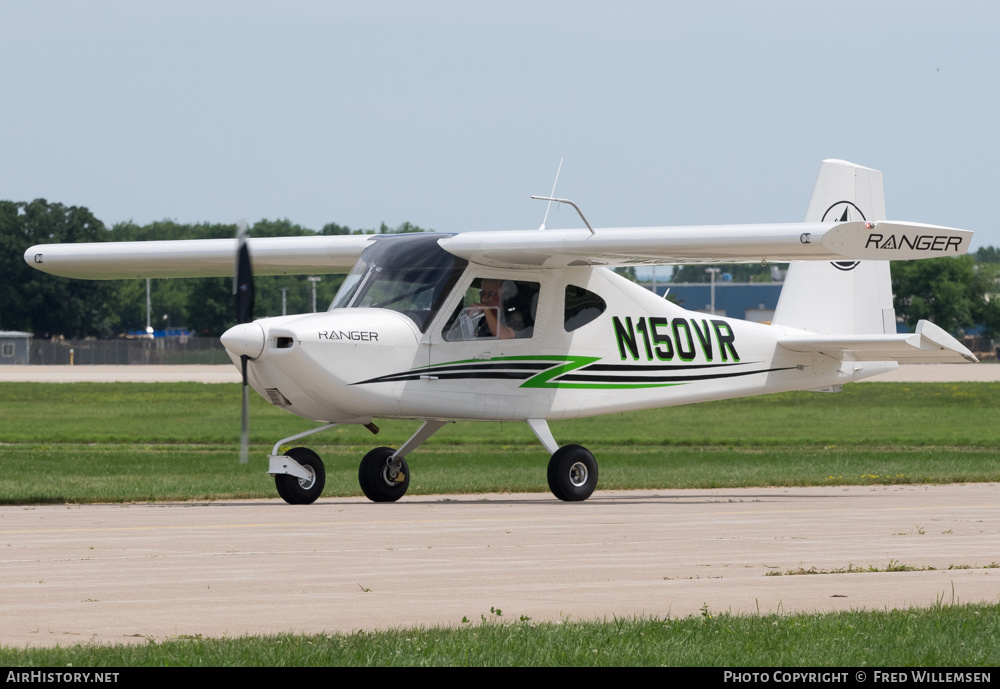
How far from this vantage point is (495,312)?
18828 mm

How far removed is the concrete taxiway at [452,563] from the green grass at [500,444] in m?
4.51

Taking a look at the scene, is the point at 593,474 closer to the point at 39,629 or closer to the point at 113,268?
the point at 113,268

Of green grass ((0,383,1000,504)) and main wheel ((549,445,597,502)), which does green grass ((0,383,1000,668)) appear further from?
main wheel ((549,445,597,502))

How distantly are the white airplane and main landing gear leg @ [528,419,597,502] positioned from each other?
20mm

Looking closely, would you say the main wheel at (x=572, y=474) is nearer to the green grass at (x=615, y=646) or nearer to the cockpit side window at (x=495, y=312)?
the cockpit side window at (x=495, y=312)

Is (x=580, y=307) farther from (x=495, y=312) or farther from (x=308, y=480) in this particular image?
(x=308, y=480)

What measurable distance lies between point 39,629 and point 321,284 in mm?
137080

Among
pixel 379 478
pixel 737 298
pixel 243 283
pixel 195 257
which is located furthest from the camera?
pixel 737 298

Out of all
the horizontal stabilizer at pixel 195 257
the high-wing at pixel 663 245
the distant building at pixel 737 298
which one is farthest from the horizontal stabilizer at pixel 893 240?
the distant building at pixel 737 298

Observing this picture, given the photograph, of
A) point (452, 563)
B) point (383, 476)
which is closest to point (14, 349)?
point (383, 476)

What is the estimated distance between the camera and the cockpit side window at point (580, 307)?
63.8 feet

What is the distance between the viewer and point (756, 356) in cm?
2120

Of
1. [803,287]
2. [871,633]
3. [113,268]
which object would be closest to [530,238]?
[803,287]

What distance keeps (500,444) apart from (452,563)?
2527 centimetres
